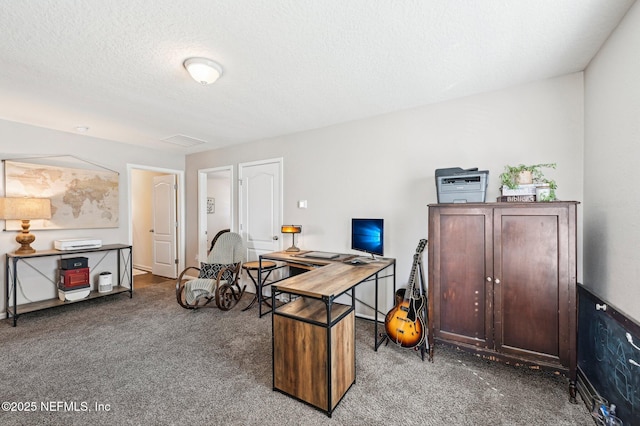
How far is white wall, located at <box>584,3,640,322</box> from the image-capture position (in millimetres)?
1606

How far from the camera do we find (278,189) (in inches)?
167

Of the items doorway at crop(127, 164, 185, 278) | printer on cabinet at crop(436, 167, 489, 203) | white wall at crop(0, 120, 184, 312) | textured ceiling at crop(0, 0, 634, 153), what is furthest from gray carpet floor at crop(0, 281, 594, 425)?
textured ceiling at crop(0, 0, 634, 153)

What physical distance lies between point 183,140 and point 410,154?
11.3ft

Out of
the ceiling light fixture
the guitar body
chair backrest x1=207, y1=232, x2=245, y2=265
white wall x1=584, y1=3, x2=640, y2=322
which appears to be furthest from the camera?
chair backrest x1=207, y1=232, x2=245, y2=265

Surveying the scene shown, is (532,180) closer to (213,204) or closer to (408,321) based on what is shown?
(408,321)

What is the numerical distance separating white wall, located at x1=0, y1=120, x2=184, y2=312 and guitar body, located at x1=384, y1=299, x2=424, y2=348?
437 centimetres

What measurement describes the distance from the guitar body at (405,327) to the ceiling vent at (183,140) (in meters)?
3.79

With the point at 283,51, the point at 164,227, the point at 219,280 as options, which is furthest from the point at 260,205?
the point at 283,51

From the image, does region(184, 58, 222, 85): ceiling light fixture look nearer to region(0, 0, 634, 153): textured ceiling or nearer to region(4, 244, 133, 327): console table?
region(0, 0, 634, 153): textured ceiling

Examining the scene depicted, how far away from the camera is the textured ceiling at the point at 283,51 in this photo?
1.63 meters

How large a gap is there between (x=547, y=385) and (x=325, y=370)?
1.73 meters

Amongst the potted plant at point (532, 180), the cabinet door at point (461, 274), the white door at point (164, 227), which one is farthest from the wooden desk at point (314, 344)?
the white door at point (164, 227)

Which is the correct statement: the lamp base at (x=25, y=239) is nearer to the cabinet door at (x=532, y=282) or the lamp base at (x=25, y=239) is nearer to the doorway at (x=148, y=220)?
the doorway at (x=148, y=220)

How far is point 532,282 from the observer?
6.88 feet
